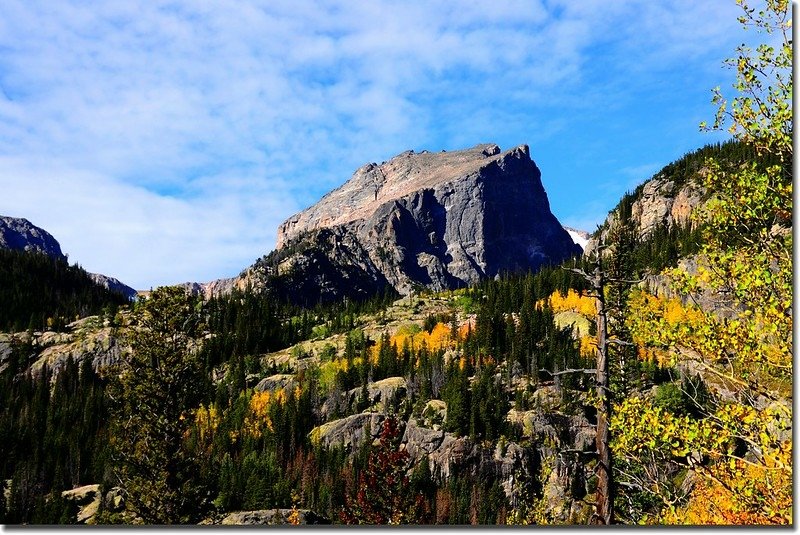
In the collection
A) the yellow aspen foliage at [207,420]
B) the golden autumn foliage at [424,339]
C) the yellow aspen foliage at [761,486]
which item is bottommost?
the yellow aspen foliage at [207,420]

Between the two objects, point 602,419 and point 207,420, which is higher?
point 602,419

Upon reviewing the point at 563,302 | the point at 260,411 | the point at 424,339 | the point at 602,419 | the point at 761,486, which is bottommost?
the point at 260,411

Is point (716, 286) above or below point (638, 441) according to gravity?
above

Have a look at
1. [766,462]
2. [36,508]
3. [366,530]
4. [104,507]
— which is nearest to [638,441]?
[766,462]

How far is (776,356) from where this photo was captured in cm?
1053

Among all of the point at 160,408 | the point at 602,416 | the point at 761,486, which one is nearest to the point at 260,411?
the point at 160,408

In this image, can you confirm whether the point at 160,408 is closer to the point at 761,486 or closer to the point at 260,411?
the point at 761,486

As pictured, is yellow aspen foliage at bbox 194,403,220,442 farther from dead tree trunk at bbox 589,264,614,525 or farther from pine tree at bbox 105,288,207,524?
dead tree trunk at bbox 589,264,614,525

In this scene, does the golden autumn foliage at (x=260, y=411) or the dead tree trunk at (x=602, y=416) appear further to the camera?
the golden autumn foliage at (x=260, y=411)

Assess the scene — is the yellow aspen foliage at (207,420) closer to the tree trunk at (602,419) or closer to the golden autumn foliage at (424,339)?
the golden autumn foliage at (424,339)

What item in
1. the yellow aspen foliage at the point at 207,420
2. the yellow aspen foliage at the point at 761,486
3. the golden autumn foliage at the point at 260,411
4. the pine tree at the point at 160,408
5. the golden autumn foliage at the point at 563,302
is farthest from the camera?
the golden autumn foliage at the point at 563,302

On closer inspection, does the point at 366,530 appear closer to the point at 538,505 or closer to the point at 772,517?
the point at 772,517

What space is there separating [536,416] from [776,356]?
116 meters

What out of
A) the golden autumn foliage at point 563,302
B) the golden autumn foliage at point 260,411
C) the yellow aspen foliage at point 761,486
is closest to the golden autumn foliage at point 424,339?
the golden autumn foliage at point 260,411
